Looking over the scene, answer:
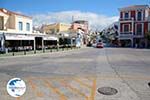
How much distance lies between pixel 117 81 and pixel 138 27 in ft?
211

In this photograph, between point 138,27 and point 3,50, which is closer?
point 3,50

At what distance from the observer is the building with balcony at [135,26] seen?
73.2m

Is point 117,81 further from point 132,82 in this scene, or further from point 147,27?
point 147,27

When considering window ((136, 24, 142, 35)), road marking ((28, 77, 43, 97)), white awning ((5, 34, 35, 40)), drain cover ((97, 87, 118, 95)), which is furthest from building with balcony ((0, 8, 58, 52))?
window ((136, 24, 142, 35))

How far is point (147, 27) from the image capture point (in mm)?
73125

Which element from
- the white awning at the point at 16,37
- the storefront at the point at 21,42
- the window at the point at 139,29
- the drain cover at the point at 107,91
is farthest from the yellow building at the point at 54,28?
the drain cover at the point at 107,91

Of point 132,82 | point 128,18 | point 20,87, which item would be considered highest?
point 128,18

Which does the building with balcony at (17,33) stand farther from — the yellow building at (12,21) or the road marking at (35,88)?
the road marking at (35,88)

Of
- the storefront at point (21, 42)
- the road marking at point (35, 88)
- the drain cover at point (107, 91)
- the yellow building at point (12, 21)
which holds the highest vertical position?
the yellow building at point (12, 21)

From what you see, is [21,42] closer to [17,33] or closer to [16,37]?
[17,33]

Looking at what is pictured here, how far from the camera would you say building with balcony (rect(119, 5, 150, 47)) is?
73188 mm

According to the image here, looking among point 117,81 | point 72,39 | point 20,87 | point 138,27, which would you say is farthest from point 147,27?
point 20,87

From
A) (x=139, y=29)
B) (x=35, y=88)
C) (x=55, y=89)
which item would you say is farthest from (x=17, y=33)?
(x=139, y=29)

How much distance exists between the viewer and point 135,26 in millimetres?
73812
